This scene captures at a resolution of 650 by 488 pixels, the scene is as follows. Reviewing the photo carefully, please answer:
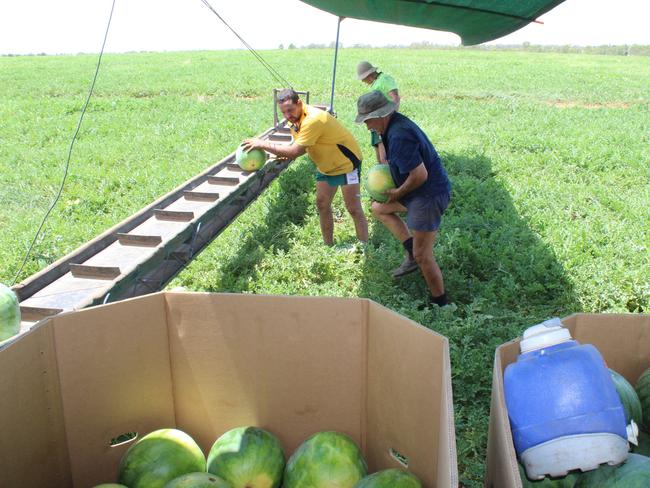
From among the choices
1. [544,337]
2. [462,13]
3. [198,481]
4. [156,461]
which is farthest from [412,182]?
[198,481]

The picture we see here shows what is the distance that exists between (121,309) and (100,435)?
52 cm

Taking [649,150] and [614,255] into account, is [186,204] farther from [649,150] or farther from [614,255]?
[649,150]

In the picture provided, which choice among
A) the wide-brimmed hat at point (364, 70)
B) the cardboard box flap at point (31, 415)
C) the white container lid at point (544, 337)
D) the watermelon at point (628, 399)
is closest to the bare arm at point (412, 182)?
the watermelon at point (628, 399)

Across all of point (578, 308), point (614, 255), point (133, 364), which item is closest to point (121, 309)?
point (133, 364)

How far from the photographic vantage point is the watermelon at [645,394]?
249 centimetres

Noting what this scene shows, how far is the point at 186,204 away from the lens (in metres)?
5.65

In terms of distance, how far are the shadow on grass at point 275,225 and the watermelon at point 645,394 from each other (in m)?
3.86

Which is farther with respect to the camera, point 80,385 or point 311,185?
point 311,185

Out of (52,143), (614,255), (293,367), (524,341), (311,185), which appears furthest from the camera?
(52,143)

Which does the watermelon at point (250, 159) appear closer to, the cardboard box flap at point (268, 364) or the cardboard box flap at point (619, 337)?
the cardboard box flap at point (268, 364)

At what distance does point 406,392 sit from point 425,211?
324cm

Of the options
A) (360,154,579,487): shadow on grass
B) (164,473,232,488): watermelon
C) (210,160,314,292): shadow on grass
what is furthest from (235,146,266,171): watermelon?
(164,473,232,488): watermelon

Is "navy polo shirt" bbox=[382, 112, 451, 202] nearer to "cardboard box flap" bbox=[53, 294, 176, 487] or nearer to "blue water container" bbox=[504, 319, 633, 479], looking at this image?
"cardboard box flap" bbox=[53, 294, 176, 487]

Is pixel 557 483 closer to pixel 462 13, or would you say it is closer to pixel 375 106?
pixel 375 106
